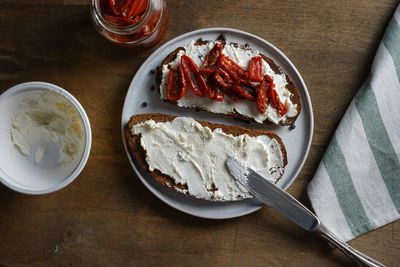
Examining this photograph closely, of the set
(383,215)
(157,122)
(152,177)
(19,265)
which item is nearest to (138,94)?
(157,122)

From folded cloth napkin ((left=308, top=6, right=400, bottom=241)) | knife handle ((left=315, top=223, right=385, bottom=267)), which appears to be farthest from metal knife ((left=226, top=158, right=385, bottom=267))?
folded cloth napkin ((left=308, top=6, right=400, bottom=241))

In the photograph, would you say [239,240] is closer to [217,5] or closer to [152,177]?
[152,177]

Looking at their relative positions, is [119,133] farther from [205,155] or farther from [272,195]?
[272,195]

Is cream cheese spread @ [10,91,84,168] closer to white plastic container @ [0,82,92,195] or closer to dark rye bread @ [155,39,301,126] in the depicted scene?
white plastic container @ [0,82,92,195]

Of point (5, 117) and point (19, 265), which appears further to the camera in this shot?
point (19, 265)

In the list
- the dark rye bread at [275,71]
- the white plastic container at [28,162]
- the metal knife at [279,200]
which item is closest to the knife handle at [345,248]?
the metal knife at [279,200]

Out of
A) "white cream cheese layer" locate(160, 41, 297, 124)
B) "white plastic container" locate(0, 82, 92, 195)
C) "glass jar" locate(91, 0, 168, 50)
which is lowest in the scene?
"white plastic container" locate(0, 82, 92, 195)

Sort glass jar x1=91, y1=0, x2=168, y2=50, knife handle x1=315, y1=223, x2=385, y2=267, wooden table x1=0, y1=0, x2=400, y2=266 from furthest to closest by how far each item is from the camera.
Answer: wooden table x1=0, y1=0, x2=400, y2=266 → knife handle x1=315, y1=223, x2=385, y2=267 → glass jar x1=91, y1=0, x2=168, y2=50
